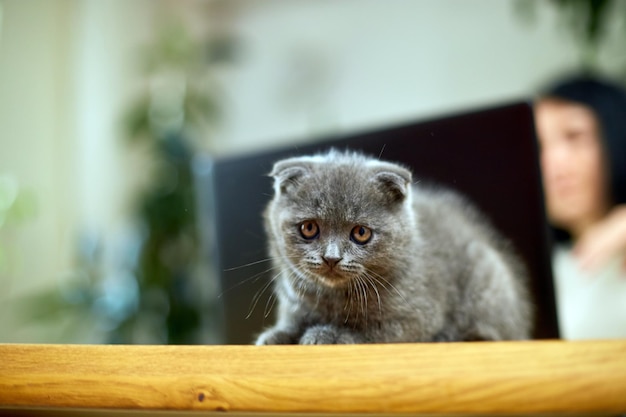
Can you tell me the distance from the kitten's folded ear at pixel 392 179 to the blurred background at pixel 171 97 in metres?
1.87

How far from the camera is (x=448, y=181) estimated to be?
0.81 meters

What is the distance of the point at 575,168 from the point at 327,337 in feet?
4.25

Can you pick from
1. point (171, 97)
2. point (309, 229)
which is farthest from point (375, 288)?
point (171, 97)

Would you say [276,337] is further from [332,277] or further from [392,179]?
[392,179]

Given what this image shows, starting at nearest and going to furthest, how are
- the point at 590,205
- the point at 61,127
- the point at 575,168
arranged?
the point at 575,168
the point at 590,205
the point at 61,127

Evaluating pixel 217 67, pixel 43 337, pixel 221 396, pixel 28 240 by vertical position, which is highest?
pixel 217 67

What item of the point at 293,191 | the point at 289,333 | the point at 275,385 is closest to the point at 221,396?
the point at 275,385

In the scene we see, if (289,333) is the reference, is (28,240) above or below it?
below

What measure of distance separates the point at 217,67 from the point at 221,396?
3526 mm

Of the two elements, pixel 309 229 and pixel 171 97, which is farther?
pixel 171 97

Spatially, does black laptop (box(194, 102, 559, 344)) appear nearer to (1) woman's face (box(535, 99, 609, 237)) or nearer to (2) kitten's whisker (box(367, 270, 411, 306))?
(2) kitten's whisker (box(367, 270, 411, 306))

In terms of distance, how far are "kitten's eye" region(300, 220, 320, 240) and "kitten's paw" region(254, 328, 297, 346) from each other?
0.45 ft

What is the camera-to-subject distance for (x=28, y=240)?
107 inches

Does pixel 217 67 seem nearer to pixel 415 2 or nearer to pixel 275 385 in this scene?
pixel 415 2
